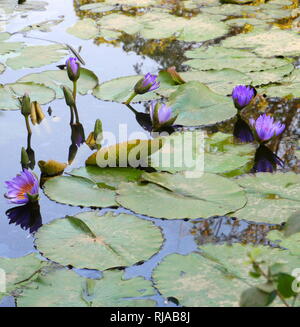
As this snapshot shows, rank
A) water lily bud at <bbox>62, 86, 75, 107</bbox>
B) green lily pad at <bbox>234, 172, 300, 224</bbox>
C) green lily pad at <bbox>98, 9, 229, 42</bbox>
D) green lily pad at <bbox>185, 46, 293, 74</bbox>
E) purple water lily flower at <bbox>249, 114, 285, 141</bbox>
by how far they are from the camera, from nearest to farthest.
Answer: green lily pad at <bbox>234, 172, 300, 224</bbox> < purple water lily flower at <bbox>249, 114, 285, 141</bbox> < water lily bud at <bbox>62, 86, 75, 107</bbox> < green lily pad at <bbox>185, 46, 293, 74</bbox> < green lily pad at <bbox>98, 9, 229, 42</bbox>

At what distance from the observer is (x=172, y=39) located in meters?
3.63

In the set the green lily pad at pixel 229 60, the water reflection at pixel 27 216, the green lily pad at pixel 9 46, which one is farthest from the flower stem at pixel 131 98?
the green lily pad at pixel 9 46

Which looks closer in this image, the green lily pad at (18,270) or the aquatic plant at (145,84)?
the green lily pad at (18,270)

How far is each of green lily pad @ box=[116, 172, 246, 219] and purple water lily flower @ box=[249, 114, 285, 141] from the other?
352 millimetres

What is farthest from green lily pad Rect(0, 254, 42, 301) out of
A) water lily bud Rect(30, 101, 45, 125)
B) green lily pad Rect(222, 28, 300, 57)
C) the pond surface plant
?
green lily pad Rect(222, 28, 300, 57)

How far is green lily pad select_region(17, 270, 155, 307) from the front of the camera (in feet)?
4.51

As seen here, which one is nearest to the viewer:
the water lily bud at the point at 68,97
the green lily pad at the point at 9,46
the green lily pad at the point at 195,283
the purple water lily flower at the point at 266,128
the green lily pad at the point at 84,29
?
the green lily pad at the point at 195,283

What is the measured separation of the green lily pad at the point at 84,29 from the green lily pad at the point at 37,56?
31 cm

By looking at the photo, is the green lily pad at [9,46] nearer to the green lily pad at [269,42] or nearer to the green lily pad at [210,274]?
the green lily pad at [269,42]

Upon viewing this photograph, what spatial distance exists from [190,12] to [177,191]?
2.77m

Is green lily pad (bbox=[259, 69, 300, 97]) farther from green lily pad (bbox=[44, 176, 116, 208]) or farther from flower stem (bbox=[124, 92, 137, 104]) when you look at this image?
green lily pad (bbox=[44, 176, 116, 208])

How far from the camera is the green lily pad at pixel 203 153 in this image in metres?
2.00
